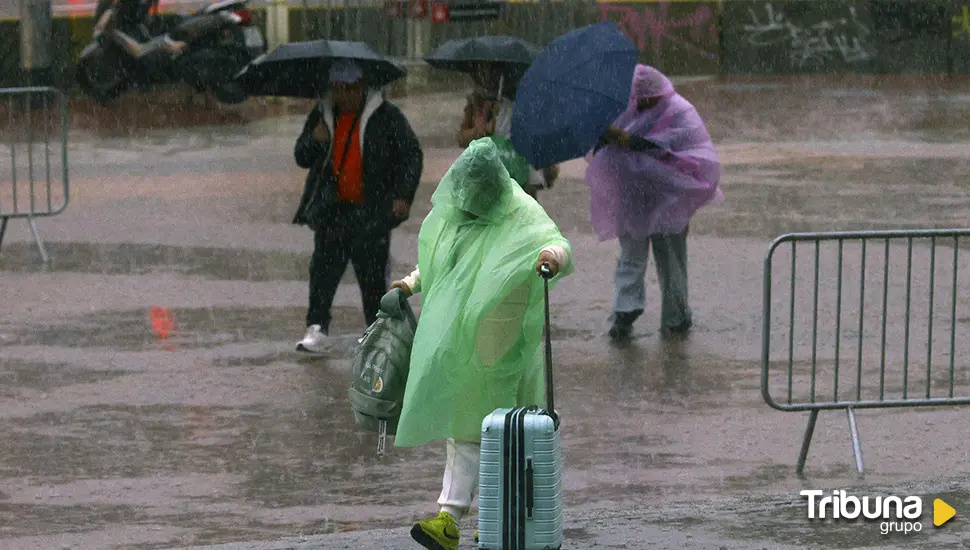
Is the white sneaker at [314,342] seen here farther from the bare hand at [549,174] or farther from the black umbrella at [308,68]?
the bare hand at [549,174]

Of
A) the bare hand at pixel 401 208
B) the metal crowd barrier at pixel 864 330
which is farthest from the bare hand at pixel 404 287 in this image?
the bare hand at pixel 401 208

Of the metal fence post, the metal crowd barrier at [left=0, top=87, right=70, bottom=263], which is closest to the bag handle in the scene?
the metal crowd barrier at [left=0, top=87, right=70, bottom=263]

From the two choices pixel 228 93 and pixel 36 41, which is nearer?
pixel 228 93

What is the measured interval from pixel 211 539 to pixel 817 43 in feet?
75.1

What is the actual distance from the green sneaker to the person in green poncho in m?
0.02

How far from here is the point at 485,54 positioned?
10.3 m

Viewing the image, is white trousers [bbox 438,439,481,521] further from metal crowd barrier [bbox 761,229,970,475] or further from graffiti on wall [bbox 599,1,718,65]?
graffiti on wall [bbox 599,1,718,65]

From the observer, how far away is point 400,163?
9820 millimetres

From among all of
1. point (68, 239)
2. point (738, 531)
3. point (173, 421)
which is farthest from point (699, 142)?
point (68, 239)

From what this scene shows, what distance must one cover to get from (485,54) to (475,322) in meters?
4.20

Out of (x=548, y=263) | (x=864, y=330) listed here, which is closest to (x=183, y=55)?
(x=864, y=330)

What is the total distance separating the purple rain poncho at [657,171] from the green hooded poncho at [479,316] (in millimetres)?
4062

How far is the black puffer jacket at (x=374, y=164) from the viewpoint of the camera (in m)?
9.79

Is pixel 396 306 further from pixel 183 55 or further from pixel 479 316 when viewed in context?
pixel 183 55
